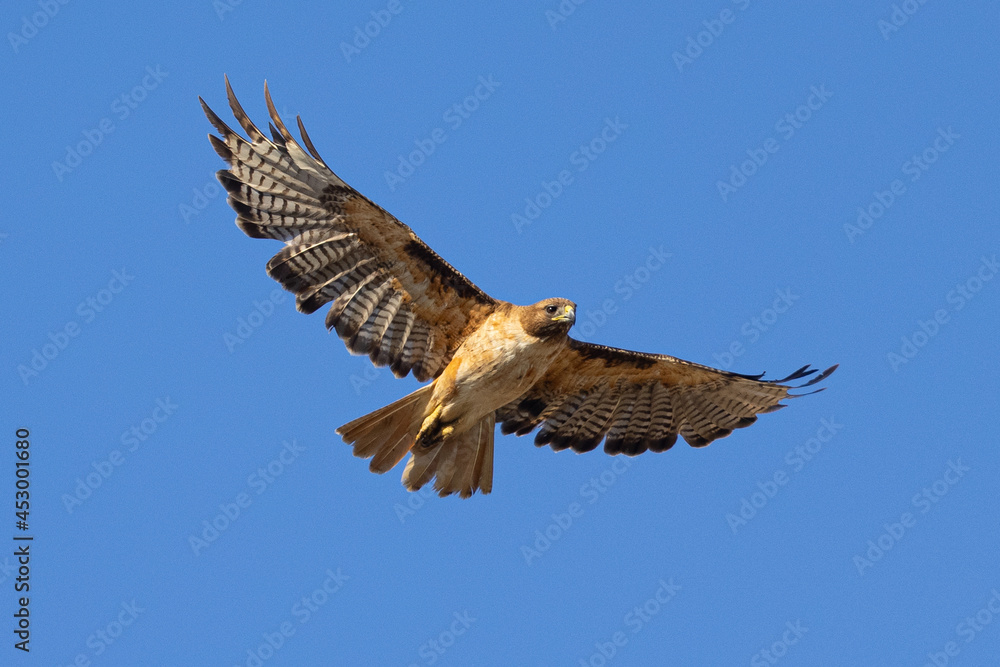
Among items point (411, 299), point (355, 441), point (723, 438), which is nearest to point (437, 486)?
point (355, 441)

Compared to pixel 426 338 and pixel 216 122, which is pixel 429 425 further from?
pixel 216 122

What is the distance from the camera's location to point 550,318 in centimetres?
1298

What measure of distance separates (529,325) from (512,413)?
1842 mm

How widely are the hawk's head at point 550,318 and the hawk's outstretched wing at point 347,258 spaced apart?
0.70m

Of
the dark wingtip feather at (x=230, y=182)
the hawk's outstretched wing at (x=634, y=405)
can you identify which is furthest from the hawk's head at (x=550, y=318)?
the dark wingtip feather at (x=230, y=182)

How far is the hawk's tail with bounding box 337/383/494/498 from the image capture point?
13.6 meters

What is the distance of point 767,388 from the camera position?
572 inches

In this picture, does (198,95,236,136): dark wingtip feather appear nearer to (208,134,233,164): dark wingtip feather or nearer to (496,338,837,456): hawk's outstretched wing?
(208,134,233,164): dark wingtip feather

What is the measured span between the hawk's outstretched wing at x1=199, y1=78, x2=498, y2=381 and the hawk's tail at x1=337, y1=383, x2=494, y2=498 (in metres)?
0.47

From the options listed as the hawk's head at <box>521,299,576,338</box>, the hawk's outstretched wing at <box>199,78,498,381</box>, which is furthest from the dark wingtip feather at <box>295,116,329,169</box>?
the hawk's head at <box>521,299,576,338</box>

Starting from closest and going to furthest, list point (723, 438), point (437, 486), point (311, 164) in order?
point (311, 164) → point (437, 486) → point (723, 438)

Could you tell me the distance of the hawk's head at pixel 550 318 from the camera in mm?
12961

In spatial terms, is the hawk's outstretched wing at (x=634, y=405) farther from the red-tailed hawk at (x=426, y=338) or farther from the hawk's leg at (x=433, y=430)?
the hawk's leg at (x=433, y=430)

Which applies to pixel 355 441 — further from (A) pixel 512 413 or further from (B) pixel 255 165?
(B) pixel 255 165
